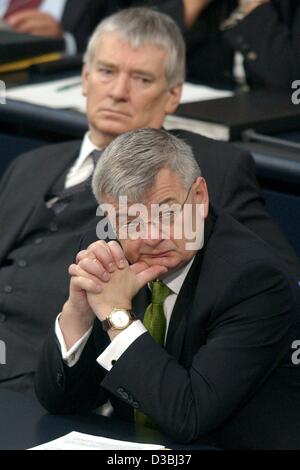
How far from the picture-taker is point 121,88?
10.6 feet

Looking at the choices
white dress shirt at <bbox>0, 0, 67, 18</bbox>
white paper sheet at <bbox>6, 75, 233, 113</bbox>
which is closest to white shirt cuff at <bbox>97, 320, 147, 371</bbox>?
white paper sheet at <bbox>6, 75, 233, 113</bbox>

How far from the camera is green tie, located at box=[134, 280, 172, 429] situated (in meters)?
2.36

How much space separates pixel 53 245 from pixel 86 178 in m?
0.25

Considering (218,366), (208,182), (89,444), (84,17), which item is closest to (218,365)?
(218,366)

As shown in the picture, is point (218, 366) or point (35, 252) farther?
point (35, 252)

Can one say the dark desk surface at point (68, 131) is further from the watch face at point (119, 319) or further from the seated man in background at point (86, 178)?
the watch face at point (119, 319)

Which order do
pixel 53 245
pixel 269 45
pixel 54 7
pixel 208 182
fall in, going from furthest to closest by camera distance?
pixel 54 7 < pixel 269 45 < pixel 53 245 < pixel 208 182

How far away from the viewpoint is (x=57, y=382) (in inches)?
94.0

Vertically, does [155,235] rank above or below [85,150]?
above

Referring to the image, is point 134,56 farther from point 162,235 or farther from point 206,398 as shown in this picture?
point 206,398

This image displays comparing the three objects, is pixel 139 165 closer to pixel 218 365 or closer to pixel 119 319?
pixel 119 319

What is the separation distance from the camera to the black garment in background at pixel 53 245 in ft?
9.52

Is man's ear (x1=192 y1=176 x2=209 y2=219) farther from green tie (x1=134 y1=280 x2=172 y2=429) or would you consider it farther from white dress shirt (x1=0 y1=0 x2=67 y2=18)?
white dress shirt (x1=0 y1=0 x2=67 y2=18)

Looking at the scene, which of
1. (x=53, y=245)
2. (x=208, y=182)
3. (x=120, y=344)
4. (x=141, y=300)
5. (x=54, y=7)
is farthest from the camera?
(x=54, y=7)
